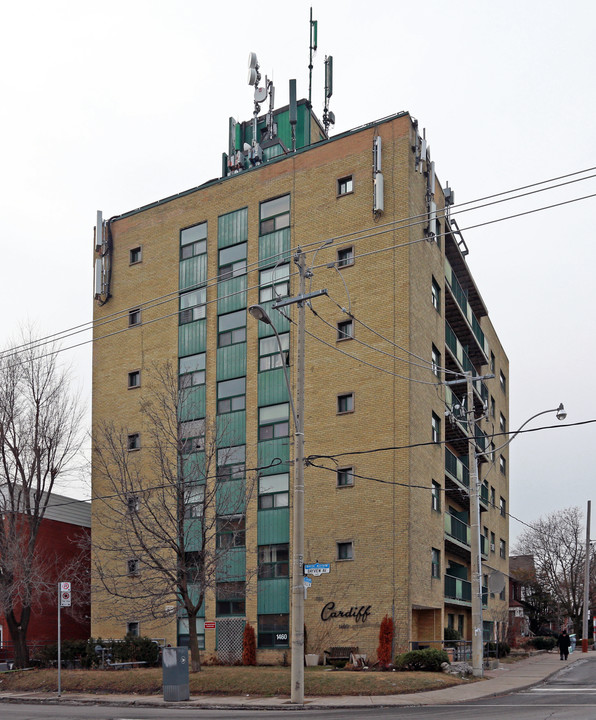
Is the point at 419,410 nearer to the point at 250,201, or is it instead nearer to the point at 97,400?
the point at 250,201

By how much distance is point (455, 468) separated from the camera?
41.3m

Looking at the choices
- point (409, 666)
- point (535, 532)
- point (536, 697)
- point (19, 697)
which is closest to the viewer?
point (536, 697)

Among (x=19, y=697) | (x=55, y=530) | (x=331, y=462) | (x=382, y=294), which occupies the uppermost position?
(x=382, y=294)

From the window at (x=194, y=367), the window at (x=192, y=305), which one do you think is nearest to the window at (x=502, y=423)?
the window at (x=194, y=367)

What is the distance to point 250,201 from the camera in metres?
38.5

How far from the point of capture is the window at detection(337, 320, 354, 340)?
34.3 m

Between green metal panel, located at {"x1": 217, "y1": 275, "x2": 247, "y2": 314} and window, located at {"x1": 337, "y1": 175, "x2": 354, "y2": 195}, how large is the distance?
19.0ft

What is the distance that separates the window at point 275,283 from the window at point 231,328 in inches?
61.8

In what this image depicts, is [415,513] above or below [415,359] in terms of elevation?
below

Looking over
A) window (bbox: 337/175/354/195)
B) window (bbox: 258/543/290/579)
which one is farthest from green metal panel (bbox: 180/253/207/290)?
window (bbox: 258/543/290/579)

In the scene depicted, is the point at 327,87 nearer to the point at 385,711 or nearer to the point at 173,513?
the point at 173,513

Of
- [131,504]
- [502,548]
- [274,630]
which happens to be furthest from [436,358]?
[502,548]

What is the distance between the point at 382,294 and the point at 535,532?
63299 millimetres

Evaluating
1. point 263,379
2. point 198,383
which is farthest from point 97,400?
point 263,379
